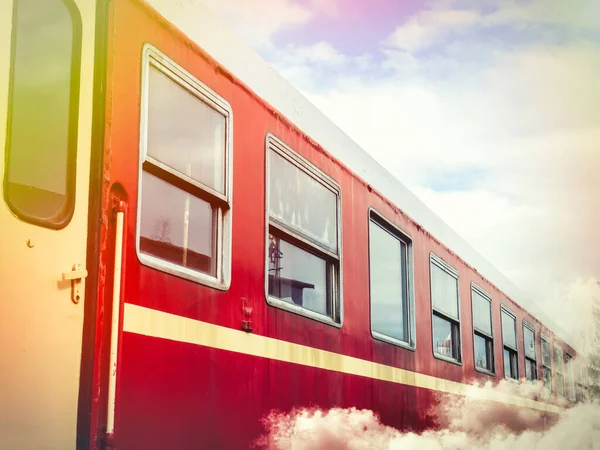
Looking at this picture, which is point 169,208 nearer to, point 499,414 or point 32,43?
point 32,43

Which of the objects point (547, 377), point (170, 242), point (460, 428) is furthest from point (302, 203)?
point (547, 377)

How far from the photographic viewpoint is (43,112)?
8.77 feet

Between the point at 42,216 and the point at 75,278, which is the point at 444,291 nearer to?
the point at 75,278

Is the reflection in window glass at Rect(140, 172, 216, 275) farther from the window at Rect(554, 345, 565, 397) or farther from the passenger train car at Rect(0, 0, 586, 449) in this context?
the window at Rect(554, 345, 565, 397)

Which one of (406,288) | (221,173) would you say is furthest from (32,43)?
(406,288)

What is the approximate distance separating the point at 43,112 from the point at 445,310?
487 cm

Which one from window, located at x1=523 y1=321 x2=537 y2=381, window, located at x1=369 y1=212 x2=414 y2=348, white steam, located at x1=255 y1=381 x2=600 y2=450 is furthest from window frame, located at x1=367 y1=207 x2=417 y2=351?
window, located at x1=523 y1=321 x2=537 y2=381

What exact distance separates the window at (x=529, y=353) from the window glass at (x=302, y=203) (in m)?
5.57

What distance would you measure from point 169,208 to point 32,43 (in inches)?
36.2

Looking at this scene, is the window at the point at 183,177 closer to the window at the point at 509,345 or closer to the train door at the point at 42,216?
the train door at the point at 42,216

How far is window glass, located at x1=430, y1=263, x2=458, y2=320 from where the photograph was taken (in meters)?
6.72

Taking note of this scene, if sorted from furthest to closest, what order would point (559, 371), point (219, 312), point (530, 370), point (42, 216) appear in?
1. point (559, 371)
2. point (530, 370)
3. point (219, 312)
4. point (42, 216)

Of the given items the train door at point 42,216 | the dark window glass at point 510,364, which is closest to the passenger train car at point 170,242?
the train door at point 42,216

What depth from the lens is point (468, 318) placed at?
7.55 meters
